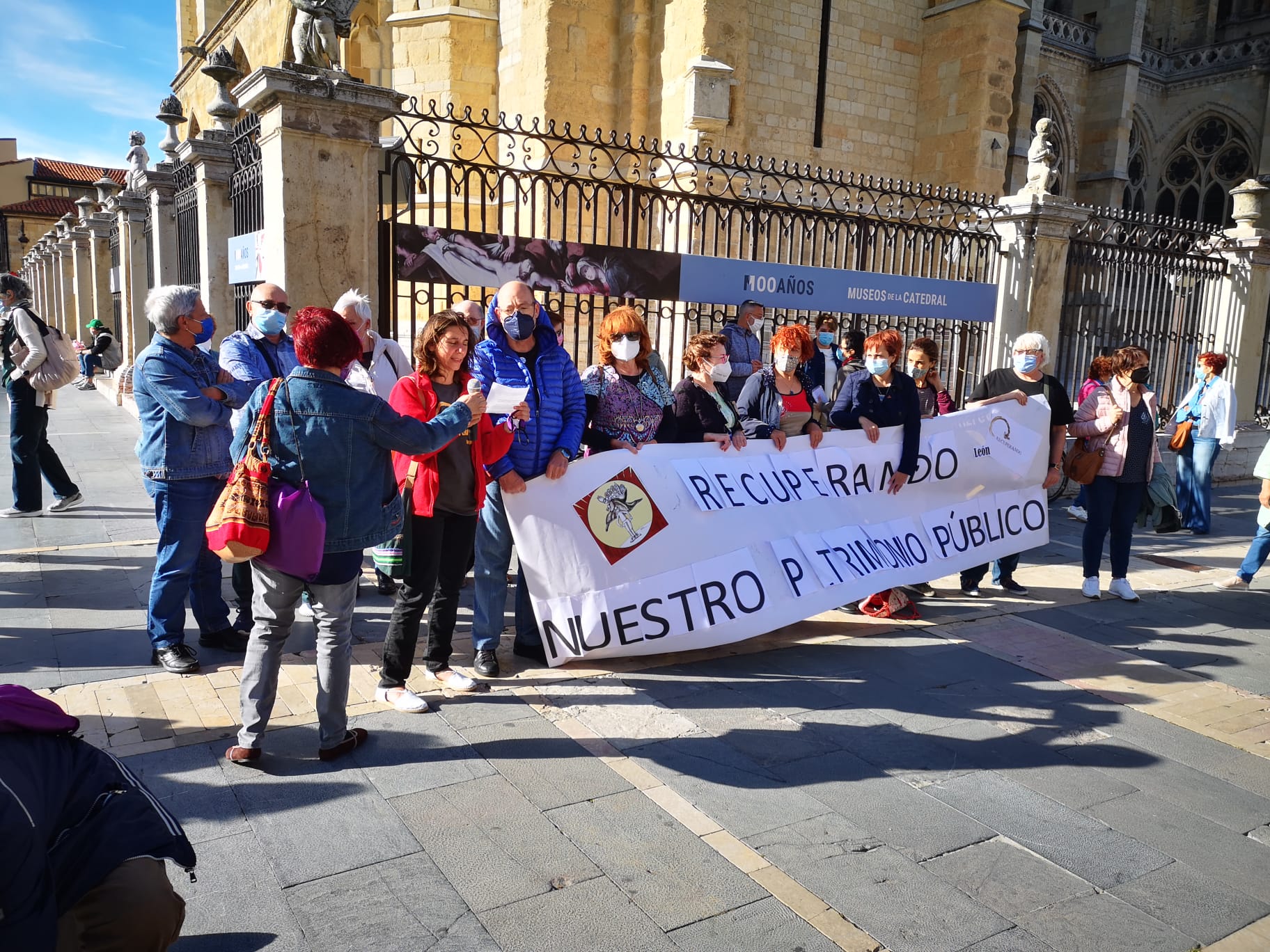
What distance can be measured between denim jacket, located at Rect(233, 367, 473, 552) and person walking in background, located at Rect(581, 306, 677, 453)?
1539 mm

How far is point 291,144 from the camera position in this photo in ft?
20.8

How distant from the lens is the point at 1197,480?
9.37 meters

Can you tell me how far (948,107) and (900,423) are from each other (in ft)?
49.2

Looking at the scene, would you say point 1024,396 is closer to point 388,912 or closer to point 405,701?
point 405,701

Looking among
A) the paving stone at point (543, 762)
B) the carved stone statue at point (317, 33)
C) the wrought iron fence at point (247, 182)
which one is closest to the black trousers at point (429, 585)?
the paving stone at point (543, 762)

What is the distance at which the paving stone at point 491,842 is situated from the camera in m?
2.93

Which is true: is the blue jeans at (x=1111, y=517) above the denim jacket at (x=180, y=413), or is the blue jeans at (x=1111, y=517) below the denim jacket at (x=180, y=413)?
below

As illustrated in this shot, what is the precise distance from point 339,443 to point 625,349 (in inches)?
74.5

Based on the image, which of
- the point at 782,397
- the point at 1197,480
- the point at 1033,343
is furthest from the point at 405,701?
the point at 1197,480

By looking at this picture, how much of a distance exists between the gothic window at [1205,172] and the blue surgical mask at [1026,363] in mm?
25413

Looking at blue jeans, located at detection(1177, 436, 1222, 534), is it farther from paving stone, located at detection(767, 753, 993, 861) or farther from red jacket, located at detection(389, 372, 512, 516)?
red jacket, located at detection(389, 372, 512, 516)

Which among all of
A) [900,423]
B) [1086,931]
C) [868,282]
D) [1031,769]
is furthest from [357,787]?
[868,282]

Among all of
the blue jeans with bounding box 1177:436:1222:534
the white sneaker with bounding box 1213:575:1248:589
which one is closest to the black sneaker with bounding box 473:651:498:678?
the white sneaker with bounding box 1213:575:1248:589

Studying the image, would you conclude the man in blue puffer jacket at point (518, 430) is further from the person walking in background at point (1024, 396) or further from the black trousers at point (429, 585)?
the person walking in background at point (1024, 396)
